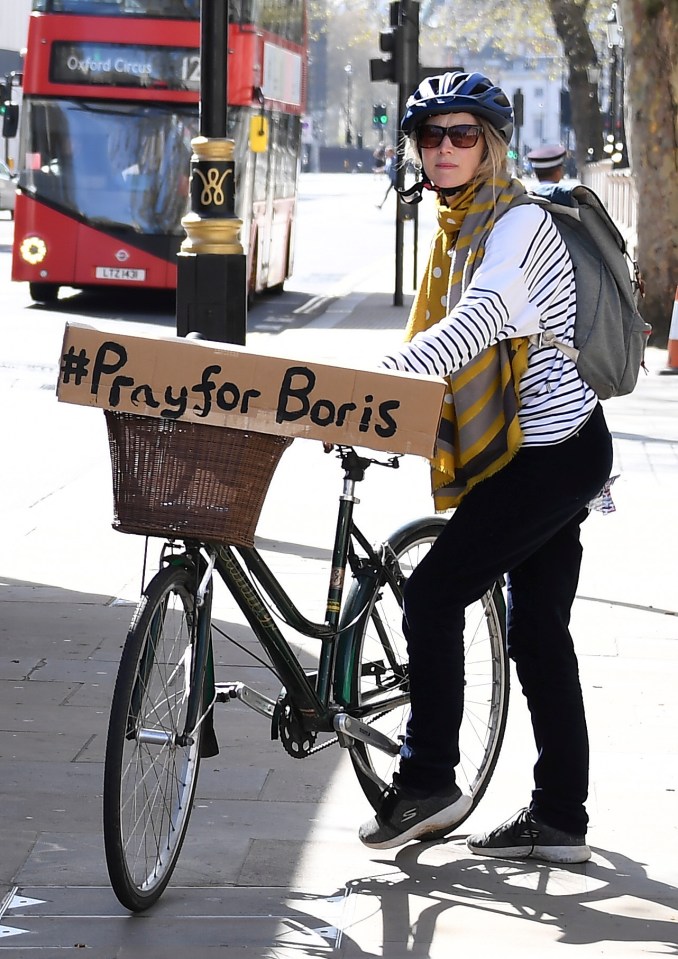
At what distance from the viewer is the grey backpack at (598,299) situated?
12.0 ft

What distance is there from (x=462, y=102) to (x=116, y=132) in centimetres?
1513

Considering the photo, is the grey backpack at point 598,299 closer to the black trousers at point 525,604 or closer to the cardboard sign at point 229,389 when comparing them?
the black trousers at point 525,604

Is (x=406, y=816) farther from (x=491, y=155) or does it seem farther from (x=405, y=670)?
(x=491, y=155)

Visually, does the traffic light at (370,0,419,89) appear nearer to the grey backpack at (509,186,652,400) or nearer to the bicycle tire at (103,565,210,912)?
the grey backpack at (509,186,652,400)

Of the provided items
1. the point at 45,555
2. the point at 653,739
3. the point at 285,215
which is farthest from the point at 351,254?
the point at 653,739

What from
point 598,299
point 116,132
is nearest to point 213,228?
point 598,299

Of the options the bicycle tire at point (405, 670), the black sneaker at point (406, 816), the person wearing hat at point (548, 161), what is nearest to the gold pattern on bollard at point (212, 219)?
the bicycle tire at point (405, 670)

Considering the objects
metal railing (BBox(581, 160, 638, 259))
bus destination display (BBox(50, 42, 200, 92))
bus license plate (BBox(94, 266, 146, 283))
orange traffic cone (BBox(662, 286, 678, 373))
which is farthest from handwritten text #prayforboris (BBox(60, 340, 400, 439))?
metal railing (BBox(581, 160, 638, 259))

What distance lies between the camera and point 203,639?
3623 millimetres

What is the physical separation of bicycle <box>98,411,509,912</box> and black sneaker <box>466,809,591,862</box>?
0.94ft

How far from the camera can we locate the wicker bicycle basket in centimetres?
343

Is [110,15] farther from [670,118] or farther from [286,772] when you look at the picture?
[286,772]

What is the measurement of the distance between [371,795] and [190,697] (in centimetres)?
63

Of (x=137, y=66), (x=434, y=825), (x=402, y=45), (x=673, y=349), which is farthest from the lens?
(x=137, y=66)
